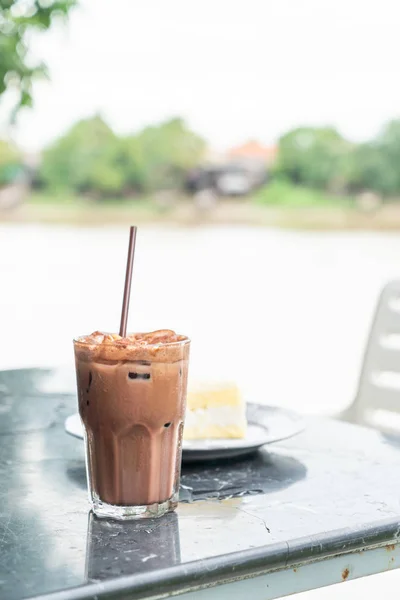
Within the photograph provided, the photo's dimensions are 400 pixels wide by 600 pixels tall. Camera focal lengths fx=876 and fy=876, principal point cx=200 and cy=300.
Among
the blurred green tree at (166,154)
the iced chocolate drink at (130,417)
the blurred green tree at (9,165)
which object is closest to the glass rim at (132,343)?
the iced chocolate drink at (130,417)

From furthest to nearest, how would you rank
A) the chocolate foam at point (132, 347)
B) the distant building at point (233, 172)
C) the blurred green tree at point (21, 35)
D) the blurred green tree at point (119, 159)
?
1. the distant building at point (233, 172)
2. the blurred green tree at point (119, 159)
3. the blurred green tree at point (21, 35)
4. the chocolate foam at point (132, 347)

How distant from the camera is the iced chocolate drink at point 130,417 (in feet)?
2.43

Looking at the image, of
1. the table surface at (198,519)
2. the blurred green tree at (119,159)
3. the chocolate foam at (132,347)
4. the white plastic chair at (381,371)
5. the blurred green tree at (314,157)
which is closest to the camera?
the table surface at (198,519)

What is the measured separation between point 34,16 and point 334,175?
4666 millimetres

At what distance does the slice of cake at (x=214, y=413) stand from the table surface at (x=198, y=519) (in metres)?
0.04

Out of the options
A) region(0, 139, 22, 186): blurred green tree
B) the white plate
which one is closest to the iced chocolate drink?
the white plate

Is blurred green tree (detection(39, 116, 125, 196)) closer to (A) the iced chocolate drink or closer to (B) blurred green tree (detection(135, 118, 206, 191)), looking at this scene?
(B) blurred green tree (detection(135, 118, 206, 191))

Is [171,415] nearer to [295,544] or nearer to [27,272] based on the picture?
[295,544]

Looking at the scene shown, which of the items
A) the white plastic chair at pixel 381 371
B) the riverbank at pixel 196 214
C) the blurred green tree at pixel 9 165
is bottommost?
the white plastic chair at pixel 381 371

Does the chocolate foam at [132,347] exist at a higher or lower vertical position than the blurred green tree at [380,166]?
lower

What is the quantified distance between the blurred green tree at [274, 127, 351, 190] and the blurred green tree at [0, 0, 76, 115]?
4474 mm

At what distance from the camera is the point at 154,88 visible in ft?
21.0

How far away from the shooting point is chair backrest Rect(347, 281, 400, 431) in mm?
1688

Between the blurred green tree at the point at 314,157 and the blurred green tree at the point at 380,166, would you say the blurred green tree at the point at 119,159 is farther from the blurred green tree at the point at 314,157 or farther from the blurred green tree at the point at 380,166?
the blurred green tree at the point at 380,166
